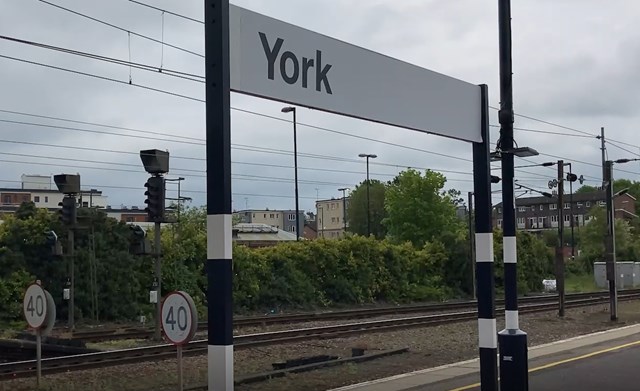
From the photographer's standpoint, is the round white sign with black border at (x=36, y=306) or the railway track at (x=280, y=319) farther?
the railway track at (x=280, y=319)

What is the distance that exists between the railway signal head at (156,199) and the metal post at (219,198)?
427 inches

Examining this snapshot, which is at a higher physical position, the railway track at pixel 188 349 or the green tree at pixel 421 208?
the green tree at pixel 421 208

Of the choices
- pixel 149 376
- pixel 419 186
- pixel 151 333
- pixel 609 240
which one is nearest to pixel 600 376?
pixel 149 376

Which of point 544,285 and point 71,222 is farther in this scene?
point 544,285

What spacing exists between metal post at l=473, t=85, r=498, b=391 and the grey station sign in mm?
338

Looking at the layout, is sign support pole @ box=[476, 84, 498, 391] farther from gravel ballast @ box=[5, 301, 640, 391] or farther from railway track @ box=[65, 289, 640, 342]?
railway track @ box=[65, 289, 640, 342]

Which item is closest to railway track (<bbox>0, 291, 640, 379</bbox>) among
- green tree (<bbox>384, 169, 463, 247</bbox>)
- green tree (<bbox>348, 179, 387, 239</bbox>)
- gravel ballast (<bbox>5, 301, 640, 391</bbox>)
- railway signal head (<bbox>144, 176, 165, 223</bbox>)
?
gravel ballast (<bbox>5, 301, 640, 391</bbox>)

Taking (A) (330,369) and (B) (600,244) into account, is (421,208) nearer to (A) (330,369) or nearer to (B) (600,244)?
(B) (600,244)

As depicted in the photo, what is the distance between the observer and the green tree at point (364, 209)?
12544 cm

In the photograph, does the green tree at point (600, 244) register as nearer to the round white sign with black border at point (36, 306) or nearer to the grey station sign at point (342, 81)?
the grey station sign at point (342, 81)

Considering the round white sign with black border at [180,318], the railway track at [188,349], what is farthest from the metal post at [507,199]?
the railway track at [188,349]

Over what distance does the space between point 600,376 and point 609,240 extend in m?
16.6

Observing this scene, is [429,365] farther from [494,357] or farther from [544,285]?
[544,285]

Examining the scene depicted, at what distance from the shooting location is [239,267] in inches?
1344
